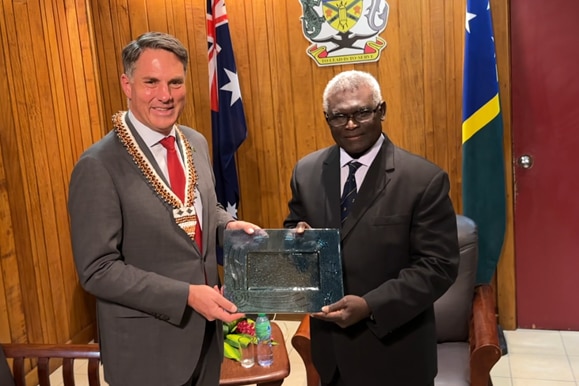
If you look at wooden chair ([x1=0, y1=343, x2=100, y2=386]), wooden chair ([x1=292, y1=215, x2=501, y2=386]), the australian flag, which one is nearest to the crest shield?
the australian flag

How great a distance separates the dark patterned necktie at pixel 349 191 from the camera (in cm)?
164

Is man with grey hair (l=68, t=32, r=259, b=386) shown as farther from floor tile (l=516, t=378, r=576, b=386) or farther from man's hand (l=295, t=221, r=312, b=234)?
floor tile (l=516, t=378, r=576, b=386)

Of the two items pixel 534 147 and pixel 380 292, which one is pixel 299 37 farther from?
pixel 380 292

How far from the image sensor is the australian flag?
356cm

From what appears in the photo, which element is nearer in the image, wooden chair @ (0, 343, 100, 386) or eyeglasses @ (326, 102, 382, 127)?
eyeglasses @ (326, 102, 382, 127)

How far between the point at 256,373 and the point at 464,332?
935 millimetres

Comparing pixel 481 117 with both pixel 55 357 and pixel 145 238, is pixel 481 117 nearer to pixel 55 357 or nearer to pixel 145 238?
pixel 145 238

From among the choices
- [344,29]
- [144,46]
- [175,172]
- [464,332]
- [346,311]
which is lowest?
[464,332]

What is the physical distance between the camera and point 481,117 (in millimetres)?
3223

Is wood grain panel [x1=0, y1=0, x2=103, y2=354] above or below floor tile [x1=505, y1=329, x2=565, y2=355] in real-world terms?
above

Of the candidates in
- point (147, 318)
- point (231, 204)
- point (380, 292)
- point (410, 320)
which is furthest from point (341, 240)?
point (231, 204)

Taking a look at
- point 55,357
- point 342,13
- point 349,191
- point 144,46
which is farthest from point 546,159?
point 55,357

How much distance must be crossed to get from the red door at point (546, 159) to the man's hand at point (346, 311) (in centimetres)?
222

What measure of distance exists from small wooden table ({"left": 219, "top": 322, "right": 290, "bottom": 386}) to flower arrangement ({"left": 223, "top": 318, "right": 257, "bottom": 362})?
0.15 feet
